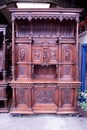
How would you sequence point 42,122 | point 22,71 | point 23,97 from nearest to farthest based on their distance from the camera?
point 42,122 → point 23,97 → point 22,71

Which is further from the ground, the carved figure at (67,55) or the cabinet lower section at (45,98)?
the carved figure at (67,55)

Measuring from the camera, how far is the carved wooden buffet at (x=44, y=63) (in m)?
3.07

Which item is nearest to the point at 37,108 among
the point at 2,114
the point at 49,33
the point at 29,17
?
the point at 2,114

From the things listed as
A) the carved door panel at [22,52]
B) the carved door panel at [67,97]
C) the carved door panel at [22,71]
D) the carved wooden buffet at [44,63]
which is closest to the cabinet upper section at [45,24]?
the carved wooden buffet at [44,63]

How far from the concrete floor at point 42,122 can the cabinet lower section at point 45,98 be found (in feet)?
0.43

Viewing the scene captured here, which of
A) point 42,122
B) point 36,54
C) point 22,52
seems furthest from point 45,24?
point 42,122

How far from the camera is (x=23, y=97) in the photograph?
3.10m

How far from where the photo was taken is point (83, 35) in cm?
370

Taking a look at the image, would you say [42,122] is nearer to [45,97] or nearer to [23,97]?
[45,97]

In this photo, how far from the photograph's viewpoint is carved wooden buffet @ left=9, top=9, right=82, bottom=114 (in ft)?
10.1

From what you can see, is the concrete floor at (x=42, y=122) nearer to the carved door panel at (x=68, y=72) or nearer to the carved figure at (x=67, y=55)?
the carved door panel at (x=68, y=72)

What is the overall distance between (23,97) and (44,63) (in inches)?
37.3

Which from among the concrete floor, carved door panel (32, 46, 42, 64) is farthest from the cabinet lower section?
carved door panel (32, 46, 42, 64)

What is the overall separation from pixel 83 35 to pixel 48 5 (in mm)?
1545
